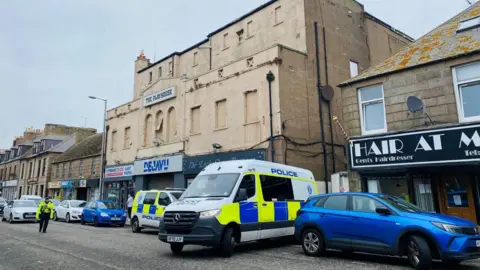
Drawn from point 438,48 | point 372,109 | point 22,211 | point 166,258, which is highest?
point 438,48

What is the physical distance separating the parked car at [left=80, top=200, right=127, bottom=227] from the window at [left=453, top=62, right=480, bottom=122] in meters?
16.8

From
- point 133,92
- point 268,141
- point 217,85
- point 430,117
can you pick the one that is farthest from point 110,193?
point 430,117

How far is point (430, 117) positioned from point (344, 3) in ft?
39.0

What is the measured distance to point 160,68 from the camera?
99.1 ft

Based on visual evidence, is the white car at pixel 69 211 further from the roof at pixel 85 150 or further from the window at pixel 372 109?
the window at pixel 372 109

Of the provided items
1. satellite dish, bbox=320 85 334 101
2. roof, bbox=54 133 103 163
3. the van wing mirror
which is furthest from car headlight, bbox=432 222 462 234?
roof, bbox=54 133 103 163

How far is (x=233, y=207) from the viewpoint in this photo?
30.1ft

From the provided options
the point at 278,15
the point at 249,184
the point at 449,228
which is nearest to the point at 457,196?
the point at 449,228

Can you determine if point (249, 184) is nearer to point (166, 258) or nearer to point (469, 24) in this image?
point (166, 258)

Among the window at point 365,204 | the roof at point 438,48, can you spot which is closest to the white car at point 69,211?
the roof at point 438,48

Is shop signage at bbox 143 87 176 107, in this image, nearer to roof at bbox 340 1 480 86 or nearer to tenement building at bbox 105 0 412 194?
tenement building at bbox 105 0 412 194

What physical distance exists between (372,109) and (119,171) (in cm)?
2077

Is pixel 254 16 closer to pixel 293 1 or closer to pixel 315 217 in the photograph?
Answer: pixel 293 1

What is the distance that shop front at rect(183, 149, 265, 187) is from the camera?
698 inches
